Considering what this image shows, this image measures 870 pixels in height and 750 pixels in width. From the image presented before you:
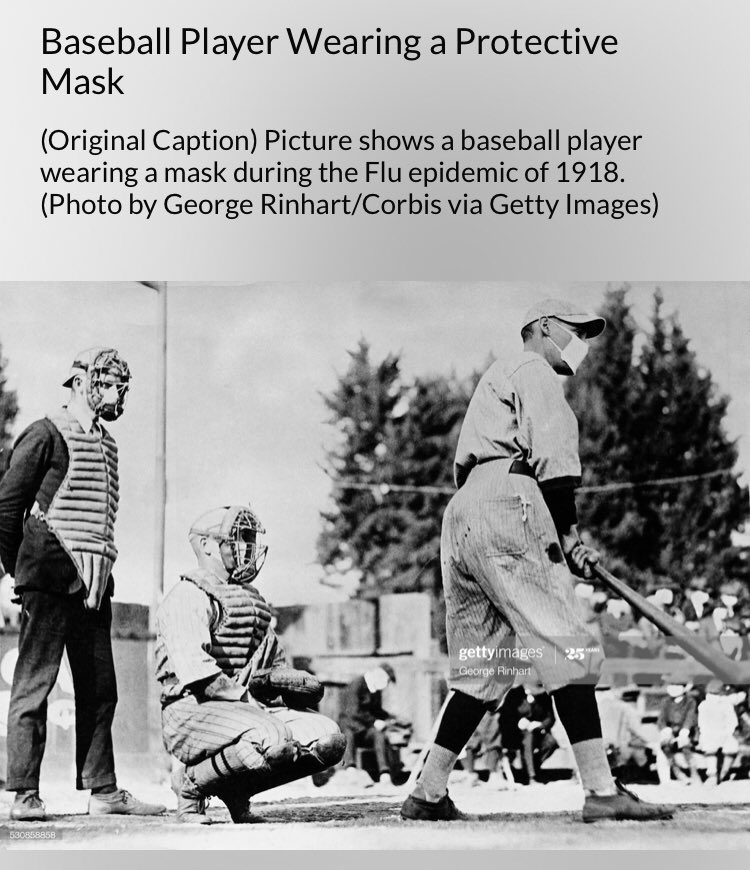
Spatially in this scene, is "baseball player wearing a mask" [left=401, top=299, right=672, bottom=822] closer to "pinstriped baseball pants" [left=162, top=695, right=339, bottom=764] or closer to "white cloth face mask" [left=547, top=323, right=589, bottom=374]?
"white cloth face mask" [left=547, top=323, right=589, bottom=374]

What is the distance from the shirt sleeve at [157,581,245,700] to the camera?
4977 millimetres

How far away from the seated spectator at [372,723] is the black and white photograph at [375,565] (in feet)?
0.04

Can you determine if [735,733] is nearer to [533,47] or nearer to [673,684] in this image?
[673,684]

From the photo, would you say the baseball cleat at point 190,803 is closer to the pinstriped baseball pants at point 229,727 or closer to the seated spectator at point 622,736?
the pinstriped baseball pants at point 229,727

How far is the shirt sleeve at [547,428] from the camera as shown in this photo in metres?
5.00

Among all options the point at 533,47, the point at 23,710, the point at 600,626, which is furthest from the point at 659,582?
the point at 23,710

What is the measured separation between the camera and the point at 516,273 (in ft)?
16.8

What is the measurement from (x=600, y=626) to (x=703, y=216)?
5.44ft

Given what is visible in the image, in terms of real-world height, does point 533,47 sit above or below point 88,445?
above

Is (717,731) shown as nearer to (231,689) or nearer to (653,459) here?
(653,459)

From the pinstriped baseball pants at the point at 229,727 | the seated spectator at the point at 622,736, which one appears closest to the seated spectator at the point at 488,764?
the seated spectator at the point at 622,736

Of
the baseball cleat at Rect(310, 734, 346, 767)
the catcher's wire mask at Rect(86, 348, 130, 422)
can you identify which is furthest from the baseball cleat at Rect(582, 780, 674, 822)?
the catcher's wire mask at Rect(86, 348, 130, 422)

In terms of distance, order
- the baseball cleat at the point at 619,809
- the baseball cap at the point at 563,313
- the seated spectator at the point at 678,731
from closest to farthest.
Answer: the baseball cleat at the point at 619,809 → the seated spectator at the point at 678,731 → the baseball cap at the point at 563,313

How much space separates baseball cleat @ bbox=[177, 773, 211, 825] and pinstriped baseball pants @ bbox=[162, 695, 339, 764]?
9 centimetres
